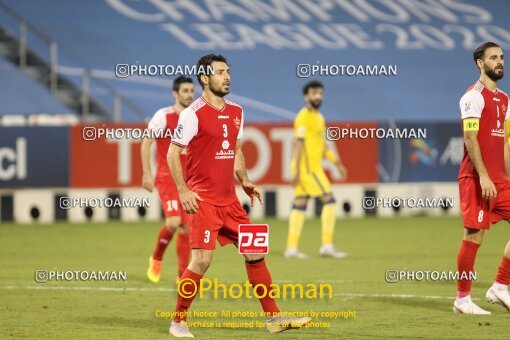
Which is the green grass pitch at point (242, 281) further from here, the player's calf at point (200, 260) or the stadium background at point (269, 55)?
the stadium background at point (269, 55)

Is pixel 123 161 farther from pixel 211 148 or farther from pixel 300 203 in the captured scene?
pixel 211 148

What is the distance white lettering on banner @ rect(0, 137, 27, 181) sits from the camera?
22406mm

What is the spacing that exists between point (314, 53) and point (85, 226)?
9934 mm

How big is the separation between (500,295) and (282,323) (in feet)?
7.91

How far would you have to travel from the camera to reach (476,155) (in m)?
10.0

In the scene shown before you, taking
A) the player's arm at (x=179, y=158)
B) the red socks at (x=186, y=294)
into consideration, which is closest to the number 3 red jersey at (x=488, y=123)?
the player's arm at (x=179, y=158)

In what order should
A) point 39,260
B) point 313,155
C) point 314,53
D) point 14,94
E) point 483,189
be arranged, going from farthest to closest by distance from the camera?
point 314,53 → point 14,94 → point 313,155 → point 39,260 → point 483,189

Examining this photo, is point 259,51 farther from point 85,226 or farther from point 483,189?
point 483,189

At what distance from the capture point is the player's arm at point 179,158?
29.3 feet

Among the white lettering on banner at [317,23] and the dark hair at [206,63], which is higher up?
the white lettering on banner at [317,23]

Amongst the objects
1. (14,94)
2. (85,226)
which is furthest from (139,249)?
(14,94)

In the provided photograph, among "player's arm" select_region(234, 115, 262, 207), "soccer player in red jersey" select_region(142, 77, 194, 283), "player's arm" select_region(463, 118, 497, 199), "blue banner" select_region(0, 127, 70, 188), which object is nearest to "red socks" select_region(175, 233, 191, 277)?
"soccer player in red jersey" select_region(142, 77, 194, 283)

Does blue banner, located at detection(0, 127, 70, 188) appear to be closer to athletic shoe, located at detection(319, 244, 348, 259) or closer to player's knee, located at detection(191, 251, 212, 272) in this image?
athletic shoe, located at detection(319, 244, 348, 259)

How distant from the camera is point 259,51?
29578mm
